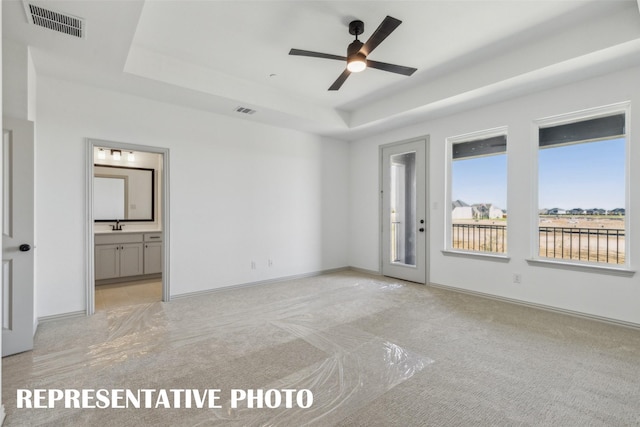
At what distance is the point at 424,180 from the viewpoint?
519 centimetres

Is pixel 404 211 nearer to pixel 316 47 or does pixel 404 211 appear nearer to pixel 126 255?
pixel 316 47

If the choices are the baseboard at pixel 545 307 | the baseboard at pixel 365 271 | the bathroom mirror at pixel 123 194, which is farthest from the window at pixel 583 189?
the bathroom mirror at pixel 123 194

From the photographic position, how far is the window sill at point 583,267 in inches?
132

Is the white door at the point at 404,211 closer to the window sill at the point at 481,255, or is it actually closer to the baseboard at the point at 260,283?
the window sill at the point at 481,255

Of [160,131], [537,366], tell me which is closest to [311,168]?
[160,131]

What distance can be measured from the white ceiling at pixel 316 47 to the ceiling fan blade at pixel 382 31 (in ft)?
1.17

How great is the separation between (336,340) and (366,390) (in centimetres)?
82

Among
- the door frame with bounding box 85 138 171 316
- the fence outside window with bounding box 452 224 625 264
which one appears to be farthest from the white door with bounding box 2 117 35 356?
the fence outside window with bounding box 452 224 625 264

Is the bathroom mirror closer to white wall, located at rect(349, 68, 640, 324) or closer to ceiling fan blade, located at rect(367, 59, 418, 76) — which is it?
white wall, located at rect(349, 68, 640, 324)

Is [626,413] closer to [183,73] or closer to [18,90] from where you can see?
[183,73]

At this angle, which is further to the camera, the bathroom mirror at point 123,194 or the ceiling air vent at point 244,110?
the bathroom mirror at point 123,194

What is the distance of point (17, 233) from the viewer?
2.71 meters

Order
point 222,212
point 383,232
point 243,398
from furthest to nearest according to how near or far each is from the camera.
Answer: point 383,232
point 222,212
point 243,398

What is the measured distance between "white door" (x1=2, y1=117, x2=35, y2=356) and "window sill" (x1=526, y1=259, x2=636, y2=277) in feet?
17.9
